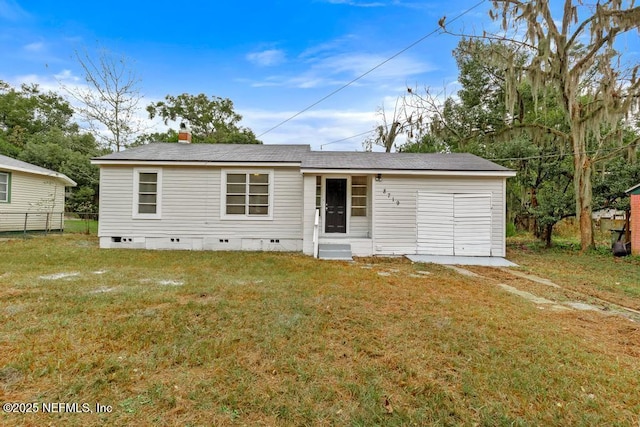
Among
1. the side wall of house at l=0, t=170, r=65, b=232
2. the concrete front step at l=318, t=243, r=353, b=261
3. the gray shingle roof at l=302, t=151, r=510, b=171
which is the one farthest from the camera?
the side wall of house at l=0, t=170, r=65, b=232

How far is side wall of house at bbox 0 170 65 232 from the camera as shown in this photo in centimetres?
1253

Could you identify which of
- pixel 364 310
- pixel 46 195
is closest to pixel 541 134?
pixel 364 310

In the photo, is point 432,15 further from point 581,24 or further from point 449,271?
point 449,271

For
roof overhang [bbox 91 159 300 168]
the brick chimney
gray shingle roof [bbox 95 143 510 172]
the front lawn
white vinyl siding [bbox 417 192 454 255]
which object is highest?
the brick chimney

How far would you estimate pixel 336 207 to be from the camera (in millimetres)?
9953

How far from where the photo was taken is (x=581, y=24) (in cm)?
909

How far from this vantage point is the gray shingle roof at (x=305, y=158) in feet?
29.8

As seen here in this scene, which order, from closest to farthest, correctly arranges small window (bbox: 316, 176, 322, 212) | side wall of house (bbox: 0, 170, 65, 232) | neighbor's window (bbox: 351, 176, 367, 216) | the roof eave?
the roof eave < small window (bbox: 316, 176, 322, 212) < neighbor's window (bbox: 351, 176, 367, 216) < side wall of house (bbox: 0, 170, 65, 232)

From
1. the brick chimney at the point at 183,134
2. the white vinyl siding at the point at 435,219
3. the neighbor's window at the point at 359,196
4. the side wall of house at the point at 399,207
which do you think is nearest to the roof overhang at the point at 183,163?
the neighbor's window at the point at 359,196

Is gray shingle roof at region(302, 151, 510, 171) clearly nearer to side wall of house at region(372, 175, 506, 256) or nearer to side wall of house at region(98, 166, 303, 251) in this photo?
side wall of house at region(372, 175, 506, 256)

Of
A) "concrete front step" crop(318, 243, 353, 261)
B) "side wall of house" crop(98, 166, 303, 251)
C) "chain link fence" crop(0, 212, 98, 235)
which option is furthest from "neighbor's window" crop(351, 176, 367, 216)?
"chain link fence" crop(0, 212, 98, 235)

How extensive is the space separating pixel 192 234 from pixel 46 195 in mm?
9980

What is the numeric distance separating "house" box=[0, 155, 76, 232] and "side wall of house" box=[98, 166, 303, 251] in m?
5.08

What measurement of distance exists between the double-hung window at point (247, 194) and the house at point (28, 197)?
8.26 metres
